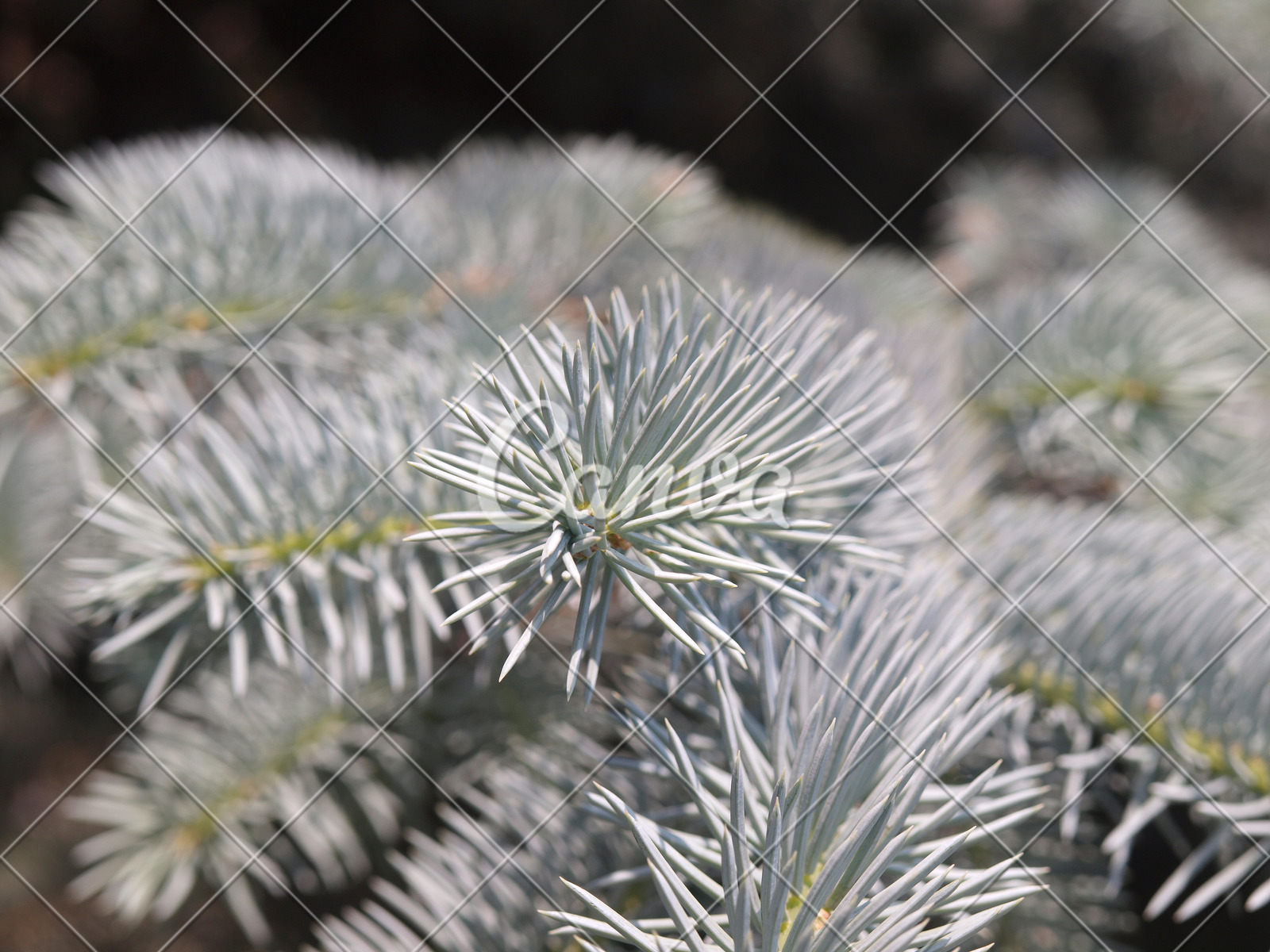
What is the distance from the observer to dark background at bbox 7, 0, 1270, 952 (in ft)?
3.22

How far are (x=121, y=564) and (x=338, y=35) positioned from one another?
3.71 feet

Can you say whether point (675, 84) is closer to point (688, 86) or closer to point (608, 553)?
point (688, 86)

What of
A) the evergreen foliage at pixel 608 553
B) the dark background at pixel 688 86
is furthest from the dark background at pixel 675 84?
the evergreen foliage at pixel 608 553

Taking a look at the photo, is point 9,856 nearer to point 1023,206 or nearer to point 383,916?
point 383,916

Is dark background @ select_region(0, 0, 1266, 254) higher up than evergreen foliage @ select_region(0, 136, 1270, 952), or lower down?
higher up

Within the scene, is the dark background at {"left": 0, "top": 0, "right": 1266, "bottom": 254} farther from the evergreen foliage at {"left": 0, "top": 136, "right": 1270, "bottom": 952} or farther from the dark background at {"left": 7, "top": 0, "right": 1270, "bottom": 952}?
the evergreen foliage at {"left": 0, "top": 136, "right": 1270, "bottom": 952}

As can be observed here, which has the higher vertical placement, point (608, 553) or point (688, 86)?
point (688, 86)

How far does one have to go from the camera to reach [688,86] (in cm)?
115

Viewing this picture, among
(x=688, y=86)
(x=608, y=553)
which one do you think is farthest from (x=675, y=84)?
(x=608, y=553)

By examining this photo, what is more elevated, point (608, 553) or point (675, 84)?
point (675, 84)

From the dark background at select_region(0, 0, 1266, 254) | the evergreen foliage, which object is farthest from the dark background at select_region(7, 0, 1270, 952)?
the evergreen foliage

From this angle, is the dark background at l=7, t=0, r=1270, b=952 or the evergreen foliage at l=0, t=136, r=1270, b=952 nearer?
the evergreen foliage at l=0, t=136, r=1270, b=952

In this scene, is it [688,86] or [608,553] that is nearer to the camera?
[608,553]

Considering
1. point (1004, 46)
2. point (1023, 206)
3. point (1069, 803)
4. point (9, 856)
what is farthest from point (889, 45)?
point (9, 856)
